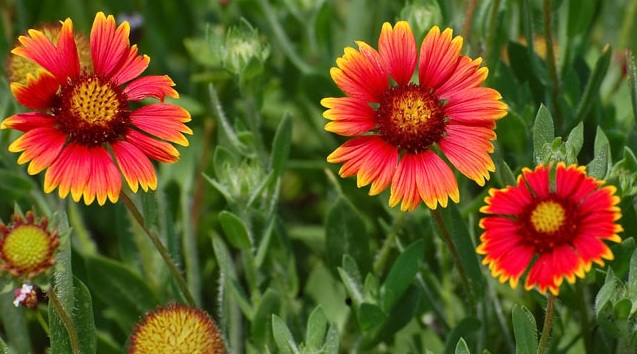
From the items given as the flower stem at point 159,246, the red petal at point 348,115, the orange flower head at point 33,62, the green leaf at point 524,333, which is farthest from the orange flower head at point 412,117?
the orange flower head at point 33,62

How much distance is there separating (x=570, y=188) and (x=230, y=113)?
1529 millimetres

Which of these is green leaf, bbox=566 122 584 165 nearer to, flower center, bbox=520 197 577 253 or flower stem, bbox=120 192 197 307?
flower center, bbox=520 197 577 253

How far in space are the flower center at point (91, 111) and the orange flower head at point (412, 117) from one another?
37 cm

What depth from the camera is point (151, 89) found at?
5.85 feet

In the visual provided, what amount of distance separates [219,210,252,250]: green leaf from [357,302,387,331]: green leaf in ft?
0.94

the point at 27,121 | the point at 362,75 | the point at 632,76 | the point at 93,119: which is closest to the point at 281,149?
the point at 362,75

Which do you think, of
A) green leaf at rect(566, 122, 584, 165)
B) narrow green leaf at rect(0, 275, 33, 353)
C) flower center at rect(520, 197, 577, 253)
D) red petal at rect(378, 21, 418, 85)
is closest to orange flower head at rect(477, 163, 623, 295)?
flower center at rect(520, 197, 577, 253)

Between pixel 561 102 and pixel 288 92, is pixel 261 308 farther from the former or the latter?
pixel 288 92

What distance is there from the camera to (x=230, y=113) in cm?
290

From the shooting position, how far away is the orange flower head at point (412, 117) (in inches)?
66.5

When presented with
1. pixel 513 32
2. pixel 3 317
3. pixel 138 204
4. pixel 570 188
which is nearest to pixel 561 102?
pixel 513 32

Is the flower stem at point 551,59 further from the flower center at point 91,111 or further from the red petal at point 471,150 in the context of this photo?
the flower center at point 91,111

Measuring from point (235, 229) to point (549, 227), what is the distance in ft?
2.44

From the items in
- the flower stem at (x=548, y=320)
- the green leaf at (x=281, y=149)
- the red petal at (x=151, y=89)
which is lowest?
the flower stem at (x=548, y=320)
